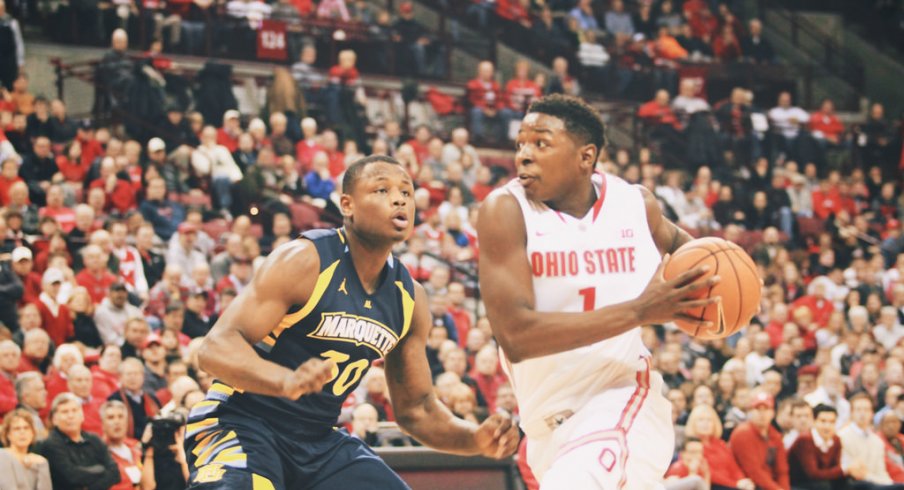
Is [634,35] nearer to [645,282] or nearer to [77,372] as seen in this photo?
[77,372]

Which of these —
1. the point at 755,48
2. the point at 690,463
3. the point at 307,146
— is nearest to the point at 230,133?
the point at 307,146

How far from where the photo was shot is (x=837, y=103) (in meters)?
23.8

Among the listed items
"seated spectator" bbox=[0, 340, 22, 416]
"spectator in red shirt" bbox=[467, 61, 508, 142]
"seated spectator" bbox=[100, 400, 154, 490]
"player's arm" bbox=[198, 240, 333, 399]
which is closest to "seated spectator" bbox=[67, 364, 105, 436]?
"seated spectator" bbox=[100, 400, 154, 490]

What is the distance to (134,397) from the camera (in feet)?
33.0

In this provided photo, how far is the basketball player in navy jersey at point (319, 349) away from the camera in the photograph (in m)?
4.81

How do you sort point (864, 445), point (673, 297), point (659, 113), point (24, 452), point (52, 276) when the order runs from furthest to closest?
point (659, 113)
point (864, 445)
point (52, 276)
point (24, 452)
point (673, 297)

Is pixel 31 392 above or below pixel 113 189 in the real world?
below

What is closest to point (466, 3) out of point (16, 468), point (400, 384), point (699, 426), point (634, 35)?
point (634, 35)

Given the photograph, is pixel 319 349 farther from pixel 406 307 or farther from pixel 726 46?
pixel 726 46

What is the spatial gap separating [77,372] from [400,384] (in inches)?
197

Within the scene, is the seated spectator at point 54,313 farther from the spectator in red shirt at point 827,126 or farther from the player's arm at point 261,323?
the spectator in red shirt at point 827,126

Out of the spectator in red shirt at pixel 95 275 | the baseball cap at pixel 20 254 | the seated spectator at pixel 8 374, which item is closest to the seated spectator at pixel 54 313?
the baseball cap at pixel 20 254

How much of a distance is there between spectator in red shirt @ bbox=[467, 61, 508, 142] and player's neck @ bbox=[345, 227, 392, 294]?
13.3m

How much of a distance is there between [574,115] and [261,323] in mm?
1512
